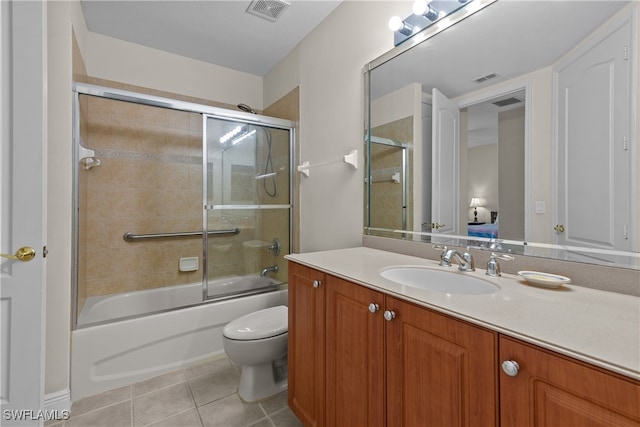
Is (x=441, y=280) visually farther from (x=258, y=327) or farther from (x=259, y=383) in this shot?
(x=259, y=383)

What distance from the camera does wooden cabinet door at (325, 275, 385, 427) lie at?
0.95 m

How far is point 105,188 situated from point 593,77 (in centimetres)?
310

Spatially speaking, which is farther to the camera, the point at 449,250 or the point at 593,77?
the point at 449,250

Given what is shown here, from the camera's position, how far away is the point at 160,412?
155 cm

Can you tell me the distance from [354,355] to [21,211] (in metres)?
1.53

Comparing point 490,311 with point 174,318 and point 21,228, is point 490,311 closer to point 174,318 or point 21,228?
point 21,228

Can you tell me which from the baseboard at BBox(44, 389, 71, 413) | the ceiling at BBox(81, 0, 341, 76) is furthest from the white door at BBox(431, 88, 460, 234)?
the baseboard at BBox(44, 389, 71, 413)

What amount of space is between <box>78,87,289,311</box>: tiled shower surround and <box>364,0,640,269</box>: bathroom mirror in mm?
1426

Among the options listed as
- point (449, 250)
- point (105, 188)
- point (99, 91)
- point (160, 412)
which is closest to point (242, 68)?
point (99, 91)

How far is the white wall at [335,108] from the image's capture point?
1806 mm

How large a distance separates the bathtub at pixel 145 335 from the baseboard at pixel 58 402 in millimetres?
93

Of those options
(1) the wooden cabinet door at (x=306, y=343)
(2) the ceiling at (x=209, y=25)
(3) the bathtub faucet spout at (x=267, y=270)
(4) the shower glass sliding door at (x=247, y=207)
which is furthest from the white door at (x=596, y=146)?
(3) the bathtub faucet spout at (x=267, y=270)

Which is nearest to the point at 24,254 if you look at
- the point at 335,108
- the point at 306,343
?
the point at 306,343

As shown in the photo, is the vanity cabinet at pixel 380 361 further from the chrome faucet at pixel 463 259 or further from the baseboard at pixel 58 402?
the baseboard at pixel 58 402
